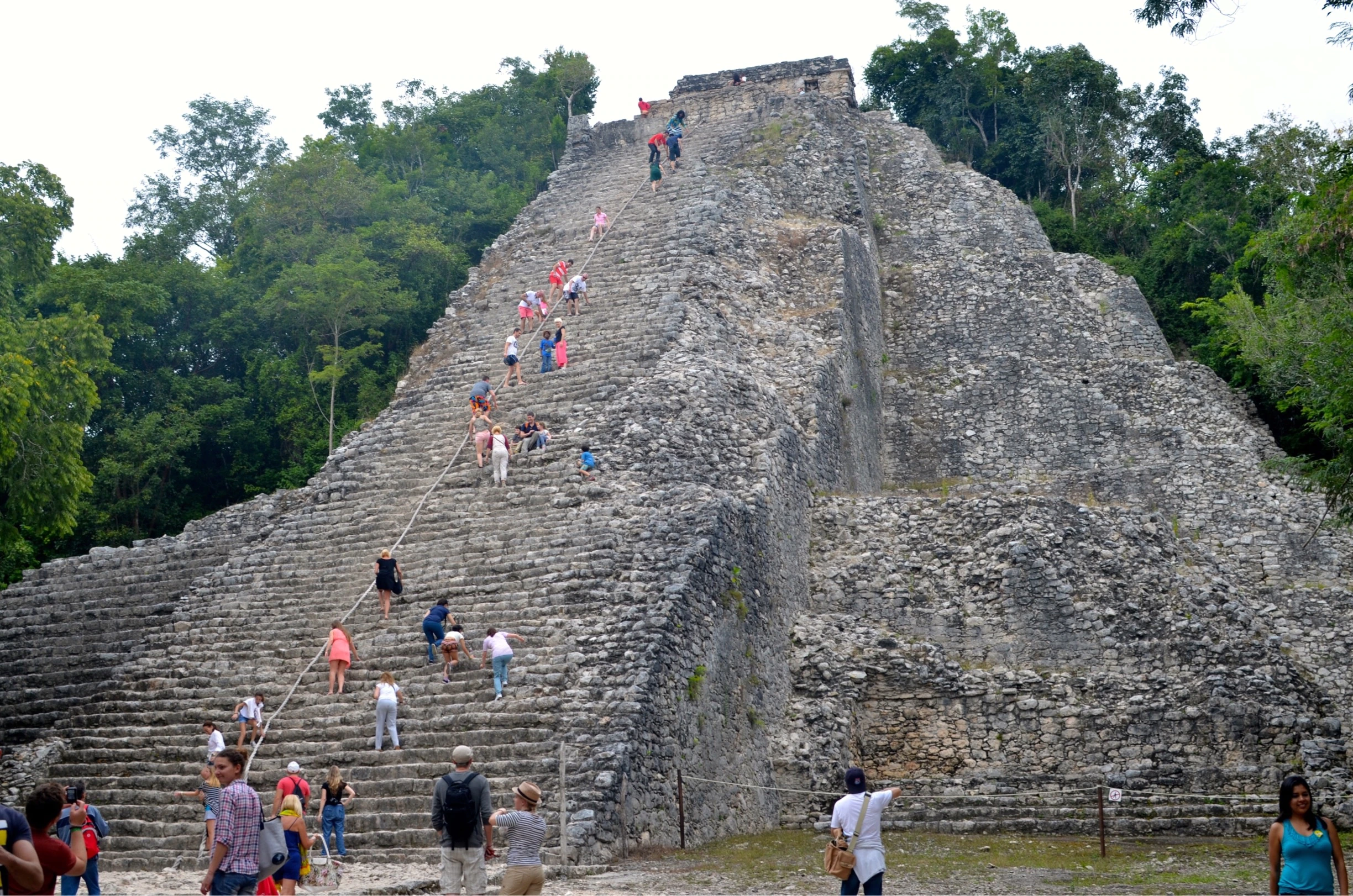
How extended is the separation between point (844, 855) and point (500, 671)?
232 inches

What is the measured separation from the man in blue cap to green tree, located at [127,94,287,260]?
27.8 metres

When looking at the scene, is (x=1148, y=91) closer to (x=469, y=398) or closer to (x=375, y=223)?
(x=375, y=223)

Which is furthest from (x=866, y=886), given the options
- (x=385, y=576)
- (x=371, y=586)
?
(x=371, y=586)

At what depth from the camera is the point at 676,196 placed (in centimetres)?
2469

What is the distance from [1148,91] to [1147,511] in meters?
19.8

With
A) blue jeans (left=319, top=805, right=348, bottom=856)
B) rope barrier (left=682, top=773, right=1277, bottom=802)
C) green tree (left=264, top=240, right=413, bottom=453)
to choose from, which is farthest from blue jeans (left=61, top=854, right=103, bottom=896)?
green tree (left=264, top=240, right=413, bottom=453)

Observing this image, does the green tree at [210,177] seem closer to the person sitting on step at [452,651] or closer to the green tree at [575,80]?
the green tree at [575,80]

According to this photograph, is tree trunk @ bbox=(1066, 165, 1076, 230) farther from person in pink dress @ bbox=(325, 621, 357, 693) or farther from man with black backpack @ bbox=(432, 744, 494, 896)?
man with black backpack @ bbox=(432, 744, 494, 896)

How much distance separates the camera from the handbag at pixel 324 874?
9.45m

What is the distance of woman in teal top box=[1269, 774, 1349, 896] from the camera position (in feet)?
20.5

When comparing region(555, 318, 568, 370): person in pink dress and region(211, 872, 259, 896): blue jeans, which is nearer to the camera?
region(211, 872, 259, 896): blue jeans

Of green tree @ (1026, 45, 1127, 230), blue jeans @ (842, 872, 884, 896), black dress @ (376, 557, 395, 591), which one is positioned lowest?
blue jeans @ (842, 872, 884, 896)

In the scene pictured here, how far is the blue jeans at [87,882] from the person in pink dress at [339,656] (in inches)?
163

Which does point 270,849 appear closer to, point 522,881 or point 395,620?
point 522,881
